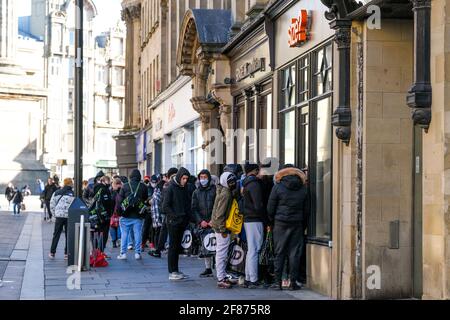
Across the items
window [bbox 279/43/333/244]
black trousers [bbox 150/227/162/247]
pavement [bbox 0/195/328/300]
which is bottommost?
pavement [bbox 0/195/328/300]

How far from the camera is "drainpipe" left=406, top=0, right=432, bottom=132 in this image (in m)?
8.80

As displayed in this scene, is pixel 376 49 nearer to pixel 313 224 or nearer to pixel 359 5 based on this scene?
pixel 359 5

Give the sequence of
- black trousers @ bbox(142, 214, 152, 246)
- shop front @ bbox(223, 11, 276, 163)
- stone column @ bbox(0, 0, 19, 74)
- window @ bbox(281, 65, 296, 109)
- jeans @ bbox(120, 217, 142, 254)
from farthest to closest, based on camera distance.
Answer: stone column @ bbox(0, 0, 19, 74), black trousers @ bbox(142, 214, 152, 246), jeans @ bbox(120, 217, 142, 254), shop front @ bbox(223, 11, 276, 163), window @ bbox(281, 65, 296, 109)

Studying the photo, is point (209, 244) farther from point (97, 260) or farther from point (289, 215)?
point (97, 260)

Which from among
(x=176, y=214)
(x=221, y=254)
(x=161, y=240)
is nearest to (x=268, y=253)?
(x=221, y=254)

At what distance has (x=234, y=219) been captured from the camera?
13297 mm

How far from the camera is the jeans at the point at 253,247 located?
13102 mm

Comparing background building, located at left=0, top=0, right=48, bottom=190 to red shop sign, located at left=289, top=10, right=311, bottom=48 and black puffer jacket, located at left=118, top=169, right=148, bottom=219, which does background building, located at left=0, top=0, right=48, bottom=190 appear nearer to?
black puffer jacket, located at left=118, top=169, right=148, bottom=219

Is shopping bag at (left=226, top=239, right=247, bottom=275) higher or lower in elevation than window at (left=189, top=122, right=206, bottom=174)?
lower

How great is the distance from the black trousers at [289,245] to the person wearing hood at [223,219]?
0.89 meters

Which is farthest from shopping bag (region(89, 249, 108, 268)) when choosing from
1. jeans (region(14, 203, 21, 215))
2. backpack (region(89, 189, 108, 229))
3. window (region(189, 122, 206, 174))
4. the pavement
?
jeans (region(14, 203, 21, 215))

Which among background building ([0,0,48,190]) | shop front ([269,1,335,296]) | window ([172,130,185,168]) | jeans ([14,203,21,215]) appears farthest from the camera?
background building ([0,0,48,190])

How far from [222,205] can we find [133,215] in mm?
5072

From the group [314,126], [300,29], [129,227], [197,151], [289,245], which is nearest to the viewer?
[289,245]
